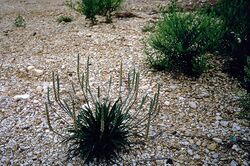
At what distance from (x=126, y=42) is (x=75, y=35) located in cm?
102

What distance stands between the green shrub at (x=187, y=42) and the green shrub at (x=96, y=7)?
2.23 m

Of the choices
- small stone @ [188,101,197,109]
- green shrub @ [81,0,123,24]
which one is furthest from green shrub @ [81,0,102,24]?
small stone @ [188,101,197,109]

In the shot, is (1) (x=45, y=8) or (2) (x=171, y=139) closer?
(2) (x=171, y=139)

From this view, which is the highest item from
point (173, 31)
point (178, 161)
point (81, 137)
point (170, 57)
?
point (173, 31)

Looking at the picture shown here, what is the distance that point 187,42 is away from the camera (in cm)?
400

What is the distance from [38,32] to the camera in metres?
5.95

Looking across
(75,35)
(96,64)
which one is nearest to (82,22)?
(75,35)

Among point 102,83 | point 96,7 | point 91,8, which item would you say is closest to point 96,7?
point 96,7

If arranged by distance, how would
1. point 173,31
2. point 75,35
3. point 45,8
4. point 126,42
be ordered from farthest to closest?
point 45,8
point 75,35
point 126,42
point 173,31

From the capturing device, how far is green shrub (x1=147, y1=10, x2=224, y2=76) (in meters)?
3.93

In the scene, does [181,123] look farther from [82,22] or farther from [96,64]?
[82,22]

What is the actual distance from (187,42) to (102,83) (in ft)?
3.93

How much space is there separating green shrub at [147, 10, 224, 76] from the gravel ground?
179 millimetres

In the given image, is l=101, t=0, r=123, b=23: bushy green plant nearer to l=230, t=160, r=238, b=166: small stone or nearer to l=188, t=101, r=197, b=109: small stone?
l=188, t=101, r=197, b=109: small stone
